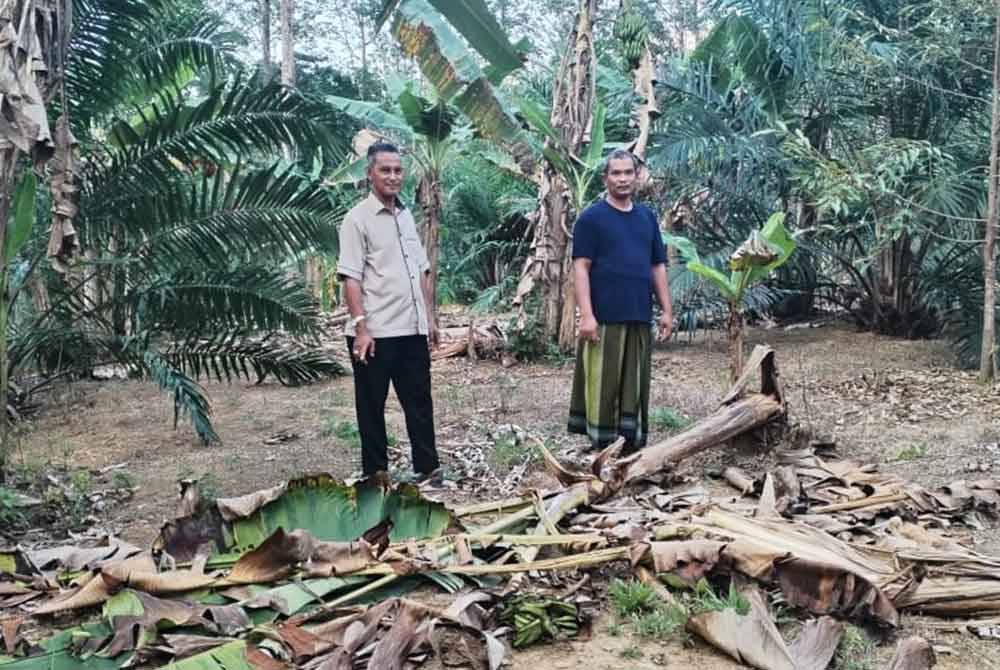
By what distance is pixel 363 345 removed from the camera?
4309mm

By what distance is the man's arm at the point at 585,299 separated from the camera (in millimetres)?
4809

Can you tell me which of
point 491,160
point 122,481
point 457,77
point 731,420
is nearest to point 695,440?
point 731,420

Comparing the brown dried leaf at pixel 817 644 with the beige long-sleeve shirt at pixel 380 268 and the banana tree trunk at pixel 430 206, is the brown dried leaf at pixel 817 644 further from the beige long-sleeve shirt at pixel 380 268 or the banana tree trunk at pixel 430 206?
the banana tree trunk at pixel 430 206

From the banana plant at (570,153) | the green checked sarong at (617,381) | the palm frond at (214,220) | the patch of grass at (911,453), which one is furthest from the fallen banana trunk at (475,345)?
the patch of grass at (911,453)

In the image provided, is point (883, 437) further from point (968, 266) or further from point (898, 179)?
point (968, 266)

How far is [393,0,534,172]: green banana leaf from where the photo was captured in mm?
7629

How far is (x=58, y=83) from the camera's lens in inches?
179

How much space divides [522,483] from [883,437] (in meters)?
2.60

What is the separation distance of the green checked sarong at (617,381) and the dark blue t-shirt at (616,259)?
9 centimetres

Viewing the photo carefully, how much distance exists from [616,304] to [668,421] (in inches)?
61.5

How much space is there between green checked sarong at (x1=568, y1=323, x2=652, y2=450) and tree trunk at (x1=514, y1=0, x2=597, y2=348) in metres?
4.32

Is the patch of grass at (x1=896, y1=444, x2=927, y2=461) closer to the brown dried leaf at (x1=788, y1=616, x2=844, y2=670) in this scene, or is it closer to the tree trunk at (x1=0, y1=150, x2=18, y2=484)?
the brown dried leaf at (x1=788, y1=616, x2=844, y2=670)

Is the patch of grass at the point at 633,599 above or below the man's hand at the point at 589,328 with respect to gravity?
below

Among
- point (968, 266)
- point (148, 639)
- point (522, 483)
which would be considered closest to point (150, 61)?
point (522, 483)
